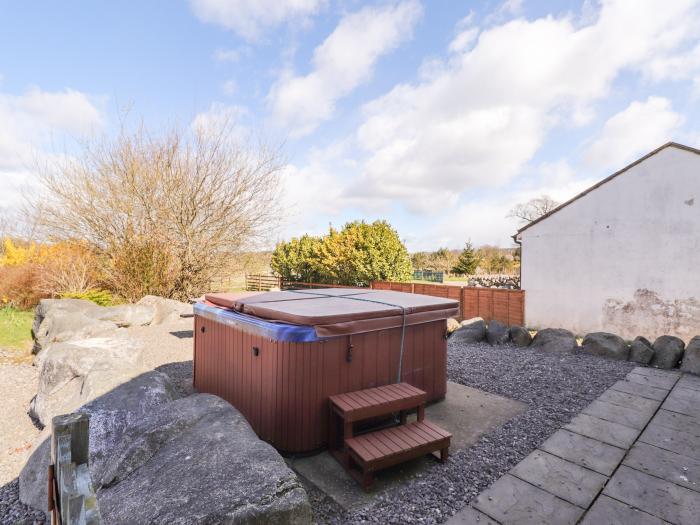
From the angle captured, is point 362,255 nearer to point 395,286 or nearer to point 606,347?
point 395,286

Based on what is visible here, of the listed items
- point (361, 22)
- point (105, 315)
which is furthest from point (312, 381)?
point (105, 315)

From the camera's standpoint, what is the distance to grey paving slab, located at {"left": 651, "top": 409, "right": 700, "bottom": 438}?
10.8 feet

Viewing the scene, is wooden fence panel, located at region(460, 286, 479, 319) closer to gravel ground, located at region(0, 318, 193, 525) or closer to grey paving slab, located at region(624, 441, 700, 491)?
grey paving slab, located at region(624, 441, 700, 491)

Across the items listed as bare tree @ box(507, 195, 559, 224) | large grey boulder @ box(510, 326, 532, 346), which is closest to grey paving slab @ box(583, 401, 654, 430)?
large grey boulder @ box(510, 326, 532, 346)

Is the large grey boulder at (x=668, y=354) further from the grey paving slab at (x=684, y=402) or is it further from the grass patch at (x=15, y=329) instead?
the grass patch at (x=15, y=329)

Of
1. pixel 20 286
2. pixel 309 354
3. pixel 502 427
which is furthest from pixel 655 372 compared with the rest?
pixel 20 286

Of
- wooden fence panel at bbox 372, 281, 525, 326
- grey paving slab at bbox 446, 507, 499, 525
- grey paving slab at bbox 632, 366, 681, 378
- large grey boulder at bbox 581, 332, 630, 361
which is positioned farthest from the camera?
wooden fence panel at bbox 372, 281, 525, 326

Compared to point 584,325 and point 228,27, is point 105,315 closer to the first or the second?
point 228,27

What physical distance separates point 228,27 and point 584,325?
11103mm

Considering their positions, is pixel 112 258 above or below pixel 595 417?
above

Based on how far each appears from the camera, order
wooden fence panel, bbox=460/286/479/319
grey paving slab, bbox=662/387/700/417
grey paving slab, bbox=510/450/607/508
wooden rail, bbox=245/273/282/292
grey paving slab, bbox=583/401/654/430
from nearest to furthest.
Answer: grey paving slab, bbox=510/450/607/508 < grey paving slab, bbox=583/401/654/430 < grey paving slab, bbox=662/387/700/417 < wooden fence panel, bbox=460/286/479/319 < wooden rail, bbox=245/273/282/292

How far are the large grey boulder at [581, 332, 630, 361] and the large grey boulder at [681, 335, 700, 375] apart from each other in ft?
2.34

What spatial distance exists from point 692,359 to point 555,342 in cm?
173

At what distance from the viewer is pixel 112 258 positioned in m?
9.74
